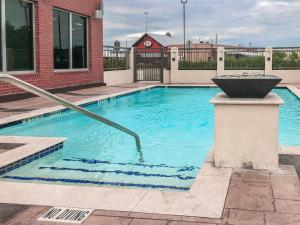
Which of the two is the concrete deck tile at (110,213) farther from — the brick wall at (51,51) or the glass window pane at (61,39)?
the glass window pane at (61,39)

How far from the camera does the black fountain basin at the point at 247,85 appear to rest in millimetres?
4910

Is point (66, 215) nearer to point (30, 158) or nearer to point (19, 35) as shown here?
point (30, 158)

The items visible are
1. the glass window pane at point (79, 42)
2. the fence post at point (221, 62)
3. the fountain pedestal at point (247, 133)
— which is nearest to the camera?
the fountain pedestal at point (247, 133)

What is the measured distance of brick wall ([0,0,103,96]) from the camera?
13648mm

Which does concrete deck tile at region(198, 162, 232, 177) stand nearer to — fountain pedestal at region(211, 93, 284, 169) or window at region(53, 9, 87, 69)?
fountain pedestal at region(211, 93, 284, 169)

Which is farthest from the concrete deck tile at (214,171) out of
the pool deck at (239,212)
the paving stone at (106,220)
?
the paving stone at (106,220)

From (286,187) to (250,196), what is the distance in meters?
0.48

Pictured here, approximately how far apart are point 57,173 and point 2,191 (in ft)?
4.16

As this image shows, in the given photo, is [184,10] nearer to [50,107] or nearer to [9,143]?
[50,107]

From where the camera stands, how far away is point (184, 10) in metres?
41.3

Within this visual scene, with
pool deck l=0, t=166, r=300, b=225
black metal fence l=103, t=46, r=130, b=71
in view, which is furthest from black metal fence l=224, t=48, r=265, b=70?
pool deck l=0, t=166, r=300, b=225

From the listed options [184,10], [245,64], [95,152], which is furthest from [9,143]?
[184,10]

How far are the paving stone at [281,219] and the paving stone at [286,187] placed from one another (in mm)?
456

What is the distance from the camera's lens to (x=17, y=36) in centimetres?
1284
